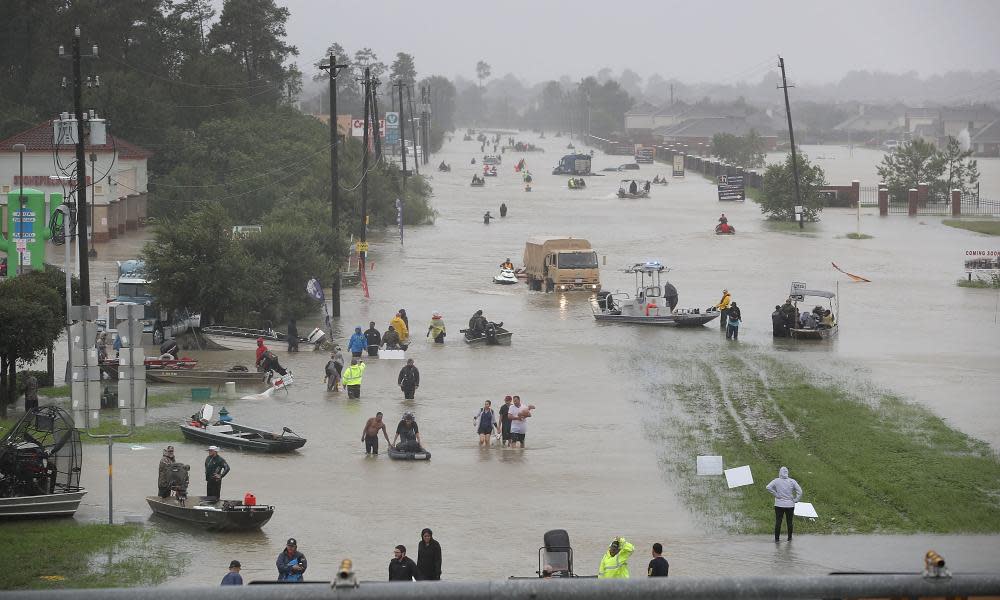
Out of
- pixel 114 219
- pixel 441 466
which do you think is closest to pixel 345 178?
pixel 114 219

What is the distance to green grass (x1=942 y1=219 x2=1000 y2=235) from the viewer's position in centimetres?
7559

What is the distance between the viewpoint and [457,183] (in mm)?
122375

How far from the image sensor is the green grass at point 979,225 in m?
75.6

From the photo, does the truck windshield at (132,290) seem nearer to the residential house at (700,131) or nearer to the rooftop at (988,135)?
the residential house at (700,131)

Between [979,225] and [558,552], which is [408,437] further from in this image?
[979,225]

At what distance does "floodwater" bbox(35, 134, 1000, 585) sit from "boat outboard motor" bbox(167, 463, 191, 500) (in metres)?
0.60

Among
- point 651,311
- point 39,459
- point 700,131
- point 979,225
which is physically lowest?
point 39,459

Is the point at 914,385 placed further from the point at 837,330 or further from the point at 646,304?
the point at 646,304

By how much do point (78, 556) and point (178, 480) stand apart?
258 cm

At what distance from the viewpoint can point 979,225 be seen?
79125 mm

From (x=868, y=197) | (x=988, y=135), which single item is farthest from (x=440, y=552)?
(x=988, y=135)

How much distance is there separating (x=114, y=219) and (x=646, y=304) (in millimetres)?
32492

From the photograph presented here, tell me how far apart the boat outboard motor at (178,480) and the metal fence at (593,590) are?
49.8 feet

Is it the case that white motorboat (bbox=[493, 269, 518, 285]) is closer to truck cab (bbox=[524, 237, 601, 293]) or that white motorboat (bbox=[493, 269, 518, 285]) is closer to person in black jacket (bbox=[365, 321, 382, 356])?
truck cab (bbox=[524, 237, 601, 293])
